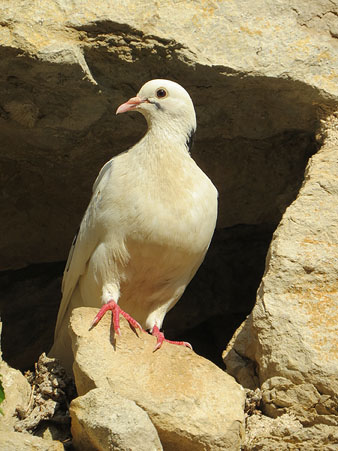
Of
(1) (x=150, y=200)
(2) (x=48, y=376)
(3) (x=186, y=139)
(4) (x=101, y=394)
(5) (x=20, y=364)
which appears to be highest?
(3) (x=186, y=139)

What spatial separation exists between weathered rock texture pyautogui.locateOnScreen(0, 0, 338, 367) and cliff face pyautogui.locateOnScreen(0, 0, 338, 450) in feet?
0.05

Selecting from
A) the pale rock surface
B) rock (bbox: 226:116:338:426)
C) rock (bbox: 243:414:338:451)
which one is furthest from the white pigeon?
rock (bbox: 243:414:338:451)

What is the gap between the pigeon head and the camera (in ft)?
19.4

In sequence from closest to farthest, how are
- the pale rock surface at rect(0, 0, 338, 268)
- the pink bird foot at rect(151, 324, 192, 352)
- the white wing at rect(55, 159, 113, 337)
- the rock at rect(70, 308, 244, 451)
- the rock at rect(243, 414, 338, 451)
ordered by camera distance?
the rock at rect(70, 308, 244, 451) → the rock at rect(243, 414, 338, 451) → the pink bird foot at rect(151, 324, 192, 352) → the white wing at rect(55, 159, 113, 337) → the pale rock surface at rect(0, 0, 338, 268)

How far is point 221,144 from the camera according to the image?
7.23 m

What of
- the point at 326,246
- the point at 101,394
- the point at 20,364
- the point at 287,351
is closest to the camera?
the point at 101,394

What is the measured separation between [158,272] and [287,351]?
1.36m

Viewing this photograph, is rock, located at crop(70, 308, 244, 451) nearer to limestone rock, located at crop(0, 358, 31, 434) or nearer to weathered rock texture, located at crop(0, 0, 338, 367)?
limestone rock, located at crop(0, 358, 31, 434)

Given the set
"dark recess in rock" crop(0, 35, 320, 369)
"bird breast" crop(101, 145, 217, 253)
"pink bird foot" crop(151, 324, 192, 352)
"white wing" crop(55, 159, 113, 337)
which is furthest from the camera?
"dark recess in rock" crop(0, 35, 320, 369)

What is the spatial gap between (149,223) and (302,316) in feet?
4.49

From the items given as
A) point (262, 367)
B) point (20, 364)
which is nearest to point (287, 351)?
point (262, 367)

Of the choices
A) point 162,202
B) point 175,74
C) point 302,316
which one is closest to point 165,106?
point 175,74

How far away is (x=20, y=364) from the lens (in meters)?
8.25

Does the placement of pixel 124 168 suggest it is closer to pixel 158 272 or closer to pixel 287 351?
pixel 158 272
